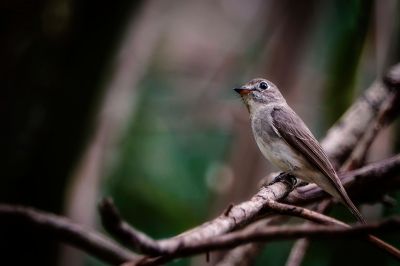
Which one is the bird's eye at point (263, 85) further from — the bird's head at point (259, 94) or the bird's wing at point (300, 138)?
the bird's wing at point (300, 138)

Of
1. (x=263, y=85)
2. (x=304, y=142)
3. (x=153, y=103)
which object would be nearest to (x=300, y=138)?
(x=304, y=142)

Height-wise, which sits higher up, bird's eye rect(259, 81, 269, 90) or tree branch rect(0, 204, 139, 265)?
bird's eye rect(259, 81, 269, 90)

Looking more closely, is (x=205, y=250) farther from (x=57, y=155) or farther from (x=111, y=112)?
(x=111, y=112)

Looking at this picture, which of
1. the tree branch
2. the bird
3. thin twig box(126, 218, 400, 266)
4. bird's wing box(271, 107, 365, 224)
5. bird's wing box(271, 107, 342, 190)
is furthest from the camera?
the bird

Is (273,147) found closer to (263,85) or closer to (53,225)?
(263,85)

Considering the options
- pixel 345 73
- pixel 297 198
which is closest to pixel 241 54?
pixel 345 73

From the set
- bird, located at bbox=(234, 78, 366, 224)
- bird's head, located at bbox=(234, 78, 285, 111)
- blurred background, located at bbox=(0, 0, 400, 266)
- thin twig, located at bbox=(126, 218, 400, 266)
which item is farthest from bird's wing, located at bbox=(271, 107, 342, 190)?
thin twig, located at bbox=(126, 218, 400, 266)

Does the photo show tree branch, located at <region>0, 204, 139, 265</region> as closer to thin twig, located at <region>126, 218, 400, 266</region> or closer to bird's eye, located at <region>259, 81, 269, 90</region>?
thin twig, located at <region>126, 218, 400, 266</region>
